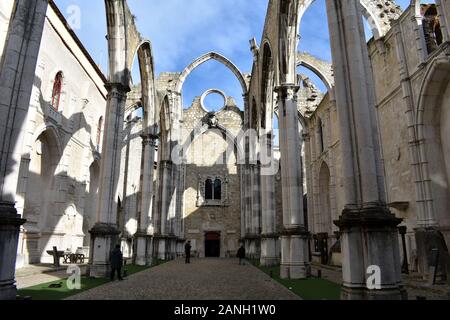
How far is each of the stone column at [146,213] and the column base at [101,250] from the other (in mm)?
5422

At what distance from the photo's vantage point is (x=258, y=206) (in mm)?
21938

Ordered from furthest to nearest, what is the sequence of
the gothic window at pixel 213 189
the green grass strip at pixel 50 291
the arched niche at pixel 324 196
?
the gothic window at pixel 213 189 < the arched niche at pixel 324 196 < the green grass strip at pixel 50 291

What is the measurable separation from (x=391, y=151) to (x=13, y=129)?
45.0 feet

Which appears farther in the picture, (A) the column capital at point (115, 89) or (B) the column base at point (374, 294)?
(A) the column capital at point (115, 89)

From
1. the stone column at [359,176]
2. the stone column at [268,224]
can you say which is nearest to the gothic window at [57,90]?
the stone column at [268,224]

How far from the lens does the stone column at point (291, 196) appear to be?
10.6 metres

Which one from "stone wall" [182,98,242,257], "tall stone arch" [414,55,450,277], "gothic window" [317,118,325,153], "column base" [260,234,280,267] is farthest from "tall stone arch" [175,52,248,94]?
"tall stone arch" [414,55,450,277]

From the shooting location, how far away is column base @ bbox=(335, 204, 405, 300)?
5.30 metres

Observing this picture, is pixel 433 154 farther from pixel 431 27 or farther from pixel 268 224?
pixel 268 224

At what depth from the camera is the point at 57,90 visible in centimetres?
1806

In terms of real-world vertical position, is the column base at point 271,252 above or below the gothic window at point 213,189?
below

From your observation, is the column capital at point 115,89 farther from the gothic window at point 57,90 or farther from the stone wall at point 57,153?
the gothic window at point 57,90
